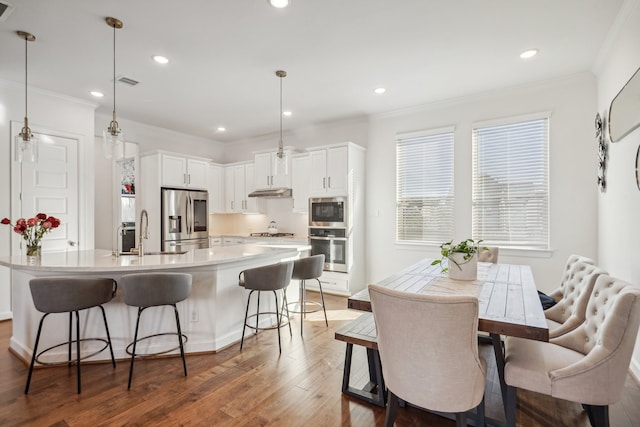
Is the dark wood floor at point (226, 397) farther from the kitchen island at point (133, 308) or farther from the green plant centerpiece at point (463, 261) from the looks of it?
the green plant centerpiece at point (463, 261)

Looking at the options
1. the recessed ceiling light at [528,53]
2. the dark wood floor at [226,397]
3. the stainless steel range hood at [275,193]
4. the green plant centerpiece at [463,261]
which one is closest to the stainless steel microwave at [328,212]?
the stainless steel range hood at [275,193]

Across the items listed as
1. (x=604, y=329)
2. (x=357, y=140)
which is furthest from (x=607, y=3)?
(x=357, y=140)

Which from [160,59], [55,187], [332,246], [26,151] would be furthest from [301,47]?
[55,187]

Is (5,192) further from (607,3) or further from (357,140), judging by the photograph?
(607,3)

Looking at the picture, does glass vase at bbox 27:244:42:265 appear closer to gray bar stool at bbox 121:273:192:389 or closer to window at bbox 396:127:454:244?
gray bar stool at bbox 121:273:192:389

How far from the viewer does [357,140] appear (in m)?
5.46

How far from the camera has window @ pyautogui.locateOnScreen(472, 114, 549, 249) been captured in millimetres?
4027

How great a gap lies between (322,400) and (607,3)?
3.66 m

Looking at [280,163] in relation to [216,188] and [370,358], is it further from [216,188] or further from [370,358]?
[216,188]

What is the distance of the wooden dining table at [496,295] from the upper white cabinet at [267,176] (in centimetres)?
338

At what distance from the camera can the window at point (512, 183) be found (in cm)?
403

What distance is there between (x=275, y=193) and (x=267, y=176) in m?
0.43

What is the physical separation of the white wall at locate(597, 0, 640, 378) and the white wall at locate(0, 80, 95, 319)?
6028mm

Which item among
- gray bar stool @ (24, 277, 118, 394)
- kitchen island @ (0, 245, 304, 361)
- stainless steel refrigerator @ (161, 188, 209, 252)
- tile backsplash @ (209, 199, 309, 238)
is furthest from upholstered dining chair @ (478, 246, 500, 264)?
stainless steel refrigerator @ (161, 188, 209, 252)
